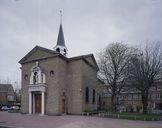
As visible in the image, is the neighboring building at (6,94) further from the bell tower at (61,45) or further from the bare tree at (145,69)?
the bare tree at (145,69)

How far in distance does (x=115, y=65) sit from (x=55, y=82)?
12.2 m

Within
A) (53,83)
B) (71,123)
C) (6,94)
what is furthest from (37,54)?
(6,94)

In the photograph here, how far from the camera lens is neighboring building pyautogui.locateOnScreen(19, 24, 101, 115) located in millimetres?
37750

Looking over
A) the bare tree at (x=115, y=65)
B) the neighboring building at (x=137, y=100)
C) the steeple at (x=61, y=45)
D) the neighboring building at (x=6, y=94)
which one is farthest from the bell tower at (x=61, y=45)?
the neighboring building at (x=6, y=94)

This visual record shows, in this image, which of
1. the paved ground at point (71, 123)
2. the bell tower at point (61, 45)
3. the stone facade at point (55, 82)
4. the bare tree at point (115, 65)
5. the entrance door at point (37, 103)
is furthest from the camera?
the bell tower at point (61, 45)

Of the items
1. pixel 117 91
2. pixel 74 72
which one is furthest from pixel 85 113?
pixel 117 91

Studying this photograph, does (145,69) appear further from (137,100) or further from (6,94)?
(6,94)

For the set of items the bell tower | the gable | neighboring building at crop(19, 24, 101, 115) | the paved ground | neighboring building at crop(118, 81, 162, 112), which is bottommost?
neighboring building at crop(118, 81, 162, 112)

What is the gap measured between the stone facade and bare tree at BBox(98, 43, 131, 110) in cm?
410

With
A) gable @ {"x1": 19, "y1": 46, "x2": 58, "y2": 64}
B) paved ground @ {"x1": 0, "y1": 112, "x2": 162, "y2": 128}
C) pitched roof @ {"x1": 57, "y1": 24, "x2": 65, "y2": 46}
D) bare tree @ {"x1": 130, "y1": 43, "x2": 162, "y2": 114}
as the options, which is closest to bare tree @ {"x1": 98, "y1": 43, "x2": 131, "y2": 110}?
bare tree @ {"x1": 130, "y1": 43, "x2": 162, "y2": 114}

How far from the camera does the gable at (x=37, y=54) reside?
129ft

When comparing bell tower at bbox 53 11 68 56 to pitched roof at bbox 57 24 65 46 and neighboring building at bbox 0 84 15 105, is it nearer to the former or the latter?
pitched roof at bbox 57 24 65 46

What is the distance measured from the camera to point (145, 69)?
39938 millimetres

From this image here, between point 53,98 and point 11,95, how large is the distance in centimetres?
5635
